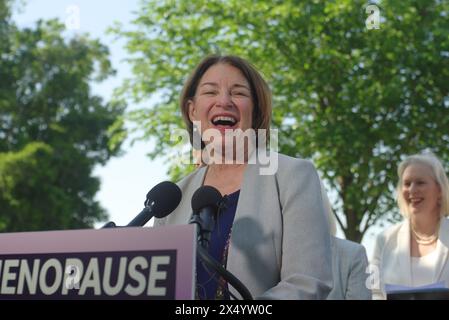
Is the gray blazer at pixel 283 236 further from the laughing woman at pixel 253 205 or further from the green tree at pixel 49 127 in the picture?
the green tree at pixel 49 127

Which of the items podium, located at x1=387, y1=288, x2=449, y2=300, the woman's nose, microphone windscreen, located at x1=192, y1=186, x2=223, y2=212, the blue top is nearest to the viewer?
microphone windscreen, located at x1=192, y1=186, x2=223, y2=212

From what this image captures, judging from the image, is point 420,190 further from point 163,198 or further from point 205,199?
point 205,199

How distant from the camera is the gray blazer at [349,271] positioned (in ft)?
14.5

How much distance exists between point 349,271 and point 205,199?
8.30 feet

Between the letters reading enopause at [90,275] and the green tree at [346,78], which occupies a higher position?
the green tree at [346,78]

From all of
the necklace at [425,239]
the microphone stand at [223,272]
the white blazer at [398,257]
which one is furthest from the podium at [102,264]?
the necklace at [425,239]

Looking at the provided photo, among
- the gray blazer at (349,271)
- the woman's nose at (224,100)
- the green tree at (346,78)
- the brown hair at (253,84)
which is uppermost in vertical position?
the green tree at (346,78)

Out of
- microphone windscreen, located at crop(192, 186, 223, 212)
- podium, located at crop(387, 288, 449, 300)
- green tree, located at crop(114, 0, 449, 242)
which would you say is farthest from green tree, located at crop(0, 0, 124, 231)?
microphone windscreen, located at crop(192, 186, 223, 212)

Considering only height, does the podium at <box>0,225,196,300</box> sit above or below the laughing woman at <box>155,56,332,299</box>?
below

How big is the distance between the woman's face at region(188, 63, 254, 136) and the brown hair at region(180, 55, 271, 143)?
0.03m

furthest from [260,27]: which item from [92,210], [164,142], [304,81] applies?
[92,210]

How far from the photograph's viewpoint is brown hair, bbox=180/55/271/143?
2.97 meters

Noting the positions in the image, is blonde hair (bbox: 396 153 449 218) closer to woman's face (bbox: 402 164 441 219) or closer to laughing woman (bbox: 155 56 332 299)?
woman's face (bbox: 402 164 441 219)

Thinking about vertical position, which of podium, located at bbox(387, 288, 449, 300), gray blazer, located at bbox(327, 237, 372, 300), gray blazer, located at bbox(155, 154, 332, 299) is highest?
gray blazer, located at bbox(327, 237, 372, 300)
